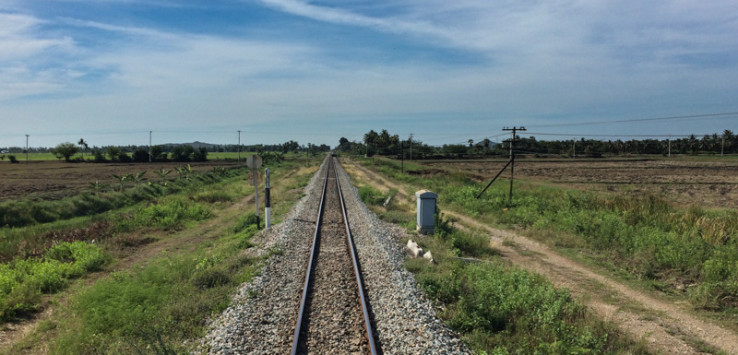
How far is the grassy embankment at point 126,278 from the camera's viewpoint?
20.2 ft

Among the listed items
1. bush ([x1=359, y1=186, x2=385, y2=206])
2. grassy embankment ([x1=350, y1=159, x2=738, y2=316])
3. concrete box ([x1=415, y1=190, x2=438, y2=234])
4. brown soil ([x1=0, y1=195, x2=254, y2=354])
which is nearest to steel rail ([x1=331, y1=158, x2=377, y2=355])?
concrete box ([x1=415, y1=190, x2=438, y2=234])

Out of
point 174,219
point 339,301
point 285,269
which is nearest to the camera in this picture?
point 339,301

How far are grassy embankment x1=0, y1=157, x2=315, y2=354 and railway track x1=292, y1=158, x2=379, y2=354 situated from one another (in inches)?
59.4

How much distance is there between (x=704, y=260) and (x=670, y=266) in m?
0.67

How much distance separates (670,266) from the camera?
9.70 m

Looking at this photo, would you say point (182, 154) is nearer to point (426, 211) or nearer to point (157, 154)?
point (157, 154)

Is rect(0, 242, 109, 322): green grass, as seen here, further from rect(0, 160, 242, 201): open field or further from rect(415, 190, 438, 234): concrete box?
rect(0, 160, 242, 201): open field

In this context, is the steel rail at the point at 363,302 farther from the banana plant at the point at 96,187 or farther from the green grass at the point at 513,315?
the banana plant at the point at 96,187

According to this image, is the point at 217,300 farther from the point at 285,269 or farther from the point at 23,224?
the point at 23,224

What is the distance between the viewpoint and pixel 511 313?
21.1 ft

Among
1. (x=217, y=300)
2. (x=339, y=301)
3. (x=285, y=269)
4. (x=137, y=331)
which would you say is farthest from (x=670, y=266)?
(x=137, y=331)

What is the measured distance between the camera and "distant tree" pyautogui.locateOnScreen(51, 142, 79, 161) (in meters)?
87.2

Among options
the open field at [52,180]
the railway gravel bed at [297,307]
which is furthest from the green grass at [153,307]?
the open field at [52,180]

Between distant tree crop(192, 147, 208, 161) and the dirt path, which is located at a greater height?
distant tree crop(192, 147, 208, 161)
